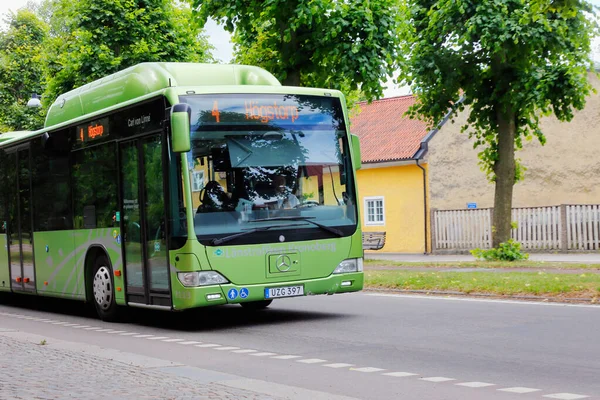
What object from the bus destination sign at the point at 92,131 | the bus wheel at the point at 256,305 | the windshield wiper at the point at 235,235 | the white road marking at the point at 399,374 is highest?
the bus destination sign at the point at 92,131

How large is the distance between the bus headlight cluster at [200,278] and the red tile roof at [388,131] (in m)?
27.0

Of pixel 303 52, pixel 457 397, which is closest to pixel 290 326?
pixel 457 397

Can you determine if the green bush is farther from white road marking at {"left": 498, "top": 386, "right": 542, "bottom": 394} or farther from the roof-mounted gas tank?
white road marking at {"left": 498, "top": 386, "right": 542, "bottom": 394}

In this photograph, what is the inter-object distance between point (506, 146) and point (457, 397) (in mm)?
19144

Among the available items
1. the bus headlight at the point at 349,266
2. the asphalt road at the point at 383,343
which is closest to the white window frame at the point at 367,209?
the asphalt road at the point at 383,343

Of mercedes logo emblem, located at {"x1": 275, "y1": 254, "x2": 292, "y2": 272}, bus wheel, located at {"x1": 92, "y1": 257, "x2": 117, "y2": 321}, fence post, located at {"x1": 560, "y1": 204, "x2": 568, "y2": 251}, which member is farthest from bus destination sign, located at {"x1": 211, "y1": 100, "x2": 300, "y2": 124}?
fence post, located at {"x1": 560, "y1": 204, "x2": 568, "y2": 251}

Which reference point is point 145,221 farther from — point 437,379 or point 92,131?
point 437,379

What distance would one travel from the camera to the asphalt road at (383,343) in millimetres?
8156

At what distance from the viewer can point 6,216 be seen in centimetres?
1855

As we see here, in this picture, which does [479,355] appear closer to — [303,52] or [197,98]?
[197,98]

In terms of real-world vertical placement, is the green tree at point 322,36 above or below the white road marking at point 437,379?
above

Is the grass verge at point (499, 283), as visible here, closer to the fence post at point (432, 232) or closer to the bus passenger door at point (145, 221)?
the bus passenger door at point (145, 221)

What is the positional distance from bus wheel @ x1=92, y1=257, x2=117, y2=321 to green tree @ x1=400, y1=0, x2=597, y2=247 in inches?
504

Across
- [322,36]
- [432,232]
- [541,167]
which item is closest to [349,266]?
[322,36]
